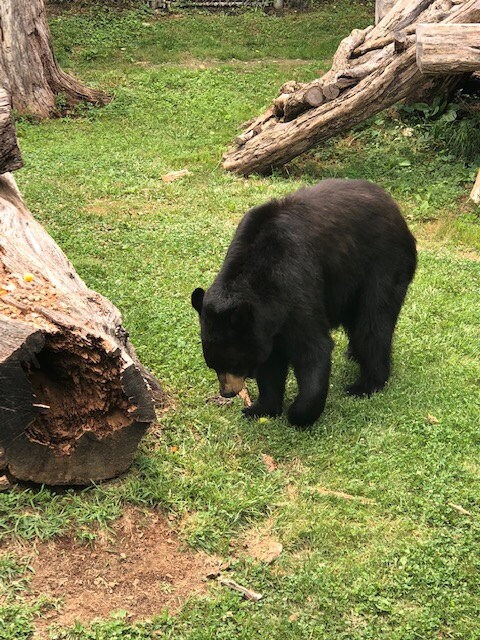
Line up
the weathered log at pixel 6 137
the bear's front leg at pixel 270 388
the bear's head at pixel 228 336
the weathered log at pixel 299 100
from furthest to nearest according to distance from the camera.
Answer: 1. the weathered log at pixel 299 100
2. the weathered log at pixel 6 137
3. the bear's front leg at pixel 270 388
4. the bear's head at pixel 228 336

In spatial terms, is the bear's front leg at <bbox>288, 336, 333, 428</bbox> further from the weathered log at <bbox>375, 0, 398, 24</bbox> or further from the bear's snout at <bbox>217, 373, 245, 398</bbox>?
the weathered log at <bbox>375, 0, 398, 24</bbox>

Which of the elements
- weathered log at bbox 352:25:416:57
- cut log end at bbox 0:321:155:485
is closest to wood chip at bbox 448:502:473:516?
cut log end at bbox 0:321:155:485

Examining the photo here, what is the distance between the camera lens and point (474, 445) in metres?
5.49

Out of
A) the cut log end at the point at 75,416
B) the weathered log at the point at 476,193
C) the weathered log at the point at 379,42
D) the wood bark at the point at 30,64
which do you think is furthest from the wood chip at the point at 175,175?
the cut log end at the point at 75,416

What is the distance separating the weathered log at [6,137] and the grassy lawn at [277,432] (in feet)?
4.70

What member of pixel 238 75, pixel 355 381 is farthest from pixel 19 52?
pixel 355 381

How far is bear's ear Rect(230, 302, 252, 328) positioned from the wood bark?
27.4ft

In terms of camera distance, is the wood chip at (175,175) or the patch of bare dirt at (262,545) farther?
the wood chip at (175,175)

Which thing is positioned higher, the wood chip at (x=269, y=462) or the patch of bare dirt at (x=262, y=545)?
the patch of bare dirt at (x=262, y=545)

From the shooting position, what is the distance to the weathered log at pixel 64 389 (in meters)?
4.33

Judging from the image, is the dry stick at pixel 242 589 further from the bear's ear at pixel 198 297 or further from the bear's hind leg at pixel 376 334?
the bear's hind leg at pixel 376 334

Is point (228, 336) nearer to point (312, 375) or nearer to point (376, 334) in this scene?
point (312, 375)

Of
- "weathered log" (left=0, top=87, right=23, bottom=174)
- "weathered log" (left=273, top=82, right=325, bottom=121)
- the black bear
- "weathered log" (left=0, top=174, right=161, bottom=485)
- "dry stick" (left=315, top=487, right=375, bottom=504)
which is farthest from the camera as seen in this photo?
"weathered log" (left=273, top=82, right=325, bottom=121)

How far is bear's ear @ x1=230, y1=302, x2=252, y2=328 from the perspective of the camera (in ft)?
16.7
